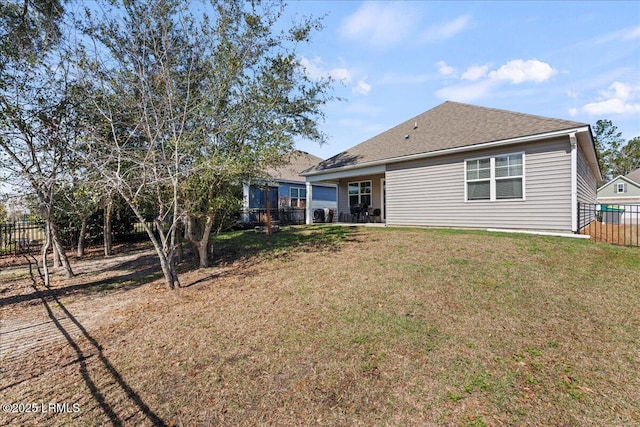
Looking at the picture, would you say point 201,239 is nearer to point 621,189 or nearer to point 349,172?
point 349,172

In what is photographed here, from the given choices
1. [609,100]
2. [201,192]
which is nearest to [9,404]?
[201,192]

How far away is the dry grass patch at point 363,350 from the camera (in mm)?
2432

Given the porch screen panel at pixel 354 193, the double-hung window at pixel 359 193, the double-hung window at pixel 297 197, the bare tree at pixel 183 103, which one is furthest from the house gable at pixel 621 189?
the bare tree at pixel 183 103

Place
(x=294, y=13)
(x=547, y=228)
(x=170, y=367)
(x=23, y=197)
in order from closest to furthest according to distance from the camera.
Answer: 1. (x=170, y=367)
2. (x=23, y=197)
3. (x=294, y=13)
4. (x=547, y=228)

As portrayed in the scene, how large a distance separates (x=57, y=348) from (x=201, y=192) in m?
3.60

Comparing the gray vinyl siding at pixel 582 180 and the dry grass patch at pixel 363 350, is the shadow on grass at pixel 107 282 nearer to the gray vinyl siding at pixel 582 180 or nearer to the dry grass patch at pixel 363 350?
the dry grass patch at pixel 363 350

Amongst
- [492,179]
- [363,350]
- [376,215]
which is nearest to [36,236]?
[376,215]

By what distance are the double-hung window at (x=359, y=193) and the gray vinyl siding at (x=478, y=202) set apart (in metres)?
2.66

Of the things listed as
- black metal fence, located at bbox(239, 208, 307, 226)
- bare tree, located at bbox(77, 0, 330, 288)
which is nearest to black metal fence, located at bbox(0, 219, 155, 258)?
bare tree, located at bbox(77, 0, 330, 288)

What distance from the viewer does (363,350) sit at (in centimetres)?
324

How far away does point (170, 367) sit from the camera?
10.0ft

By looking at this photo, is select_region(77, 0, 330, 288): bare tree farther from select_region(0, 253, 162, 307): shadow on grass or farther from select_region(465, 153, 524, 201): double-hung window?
select_region(465, 153, 524, 201): double-hung window

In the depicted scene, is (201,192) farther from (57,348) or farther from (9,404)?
(9,404)

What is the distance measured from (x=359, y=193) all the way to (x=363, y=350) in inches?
480
